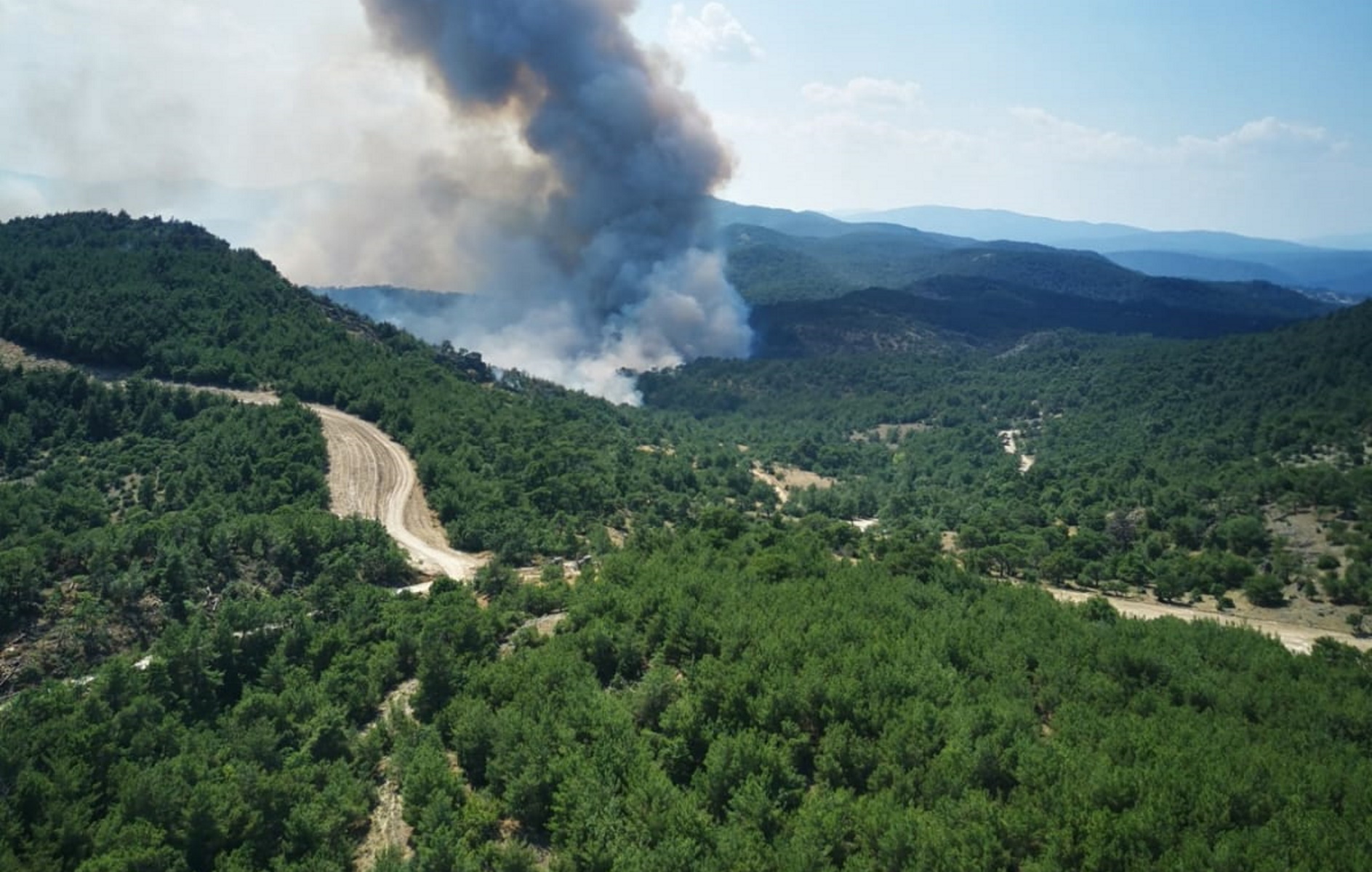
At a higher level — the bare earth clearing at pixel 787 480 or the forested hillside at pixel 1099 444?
the forested hillside at pixel 1099 444

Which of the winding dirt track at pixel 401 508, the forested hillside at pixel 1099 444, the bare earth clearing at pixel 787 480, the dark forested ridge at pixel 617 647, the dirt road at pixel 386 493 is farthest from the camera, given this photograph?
the bare earth clearing at pixel 787 480

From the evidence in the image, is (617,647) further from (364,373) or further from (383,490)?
(364,373)

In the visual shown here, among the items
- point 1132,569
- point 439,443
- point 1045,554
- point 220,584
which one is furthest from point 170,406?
point 1132,569

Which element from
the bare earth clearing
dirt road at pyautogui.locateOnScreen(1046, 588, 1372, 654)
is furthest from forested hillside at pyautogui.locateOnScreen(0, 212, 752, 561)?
dirt road at pyautogui.locateOnScreen(1046, 588, 1372, 654)

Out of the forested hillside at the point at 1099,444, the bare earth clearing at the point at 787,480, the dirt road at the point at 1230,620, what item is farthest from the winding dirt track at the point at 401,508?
the bare earth clearing at the point at 787,480

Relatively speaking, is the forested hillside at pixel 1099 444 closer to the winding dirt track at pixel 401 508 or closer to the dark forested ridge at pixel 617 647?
the dark forested ridge at pixel 617 647

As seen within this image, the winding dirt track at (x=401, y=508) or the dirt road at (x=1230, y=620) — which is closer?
the dirt road at (x=1230, y=620)

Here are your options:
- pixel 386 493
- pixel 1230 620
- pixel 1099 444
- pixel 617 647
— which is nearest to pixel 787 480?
pixel 1099 444

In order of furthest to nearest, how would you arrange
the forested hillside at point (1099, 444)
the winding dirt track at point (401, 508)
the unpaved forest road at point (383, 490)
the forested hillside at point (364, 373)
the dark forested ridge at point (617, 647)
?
1. the forested hillside at point (364, 373)
2. the forested hillside at point (1099, 444)
3. the unpaved forest road at point (383, 490)
4. the winding dirt track at point (401, 508)
5. the dark forested ridge at point (617, 647)
